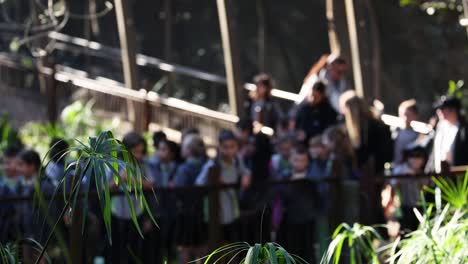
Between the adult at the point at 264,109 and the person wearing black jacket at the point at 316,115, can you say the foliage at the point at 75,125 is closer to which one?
the adult at the point at 264,109

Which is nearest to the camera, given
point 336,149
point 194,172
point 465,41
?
point 194,172

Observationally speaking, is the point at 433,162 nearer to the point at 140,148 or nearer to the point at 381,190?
the point at 381,190

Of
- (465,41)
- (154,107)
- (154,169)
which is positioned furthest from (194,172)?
(465,41)

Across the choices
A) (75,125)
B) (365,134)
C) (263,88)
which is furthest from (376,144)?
(75,125)

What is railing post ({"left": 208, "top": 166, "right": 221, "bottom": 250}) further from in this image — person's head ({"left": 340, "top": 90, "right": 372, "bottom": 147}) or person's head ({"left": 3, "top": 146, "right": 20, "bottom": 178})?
person's head ({"left": 340, "top": 90, "right": 372, "bottom": 147})

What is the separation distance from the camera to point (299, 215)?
9.29m

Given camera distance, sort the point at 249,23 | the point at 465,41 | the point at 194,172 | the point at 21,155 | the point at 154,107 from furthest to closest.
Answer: the point at 249,23
the point at 465,41
the point at 154,107
the point at 194,172
the point at 21,155

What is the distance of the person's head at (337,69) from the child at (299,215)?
8.60 feet

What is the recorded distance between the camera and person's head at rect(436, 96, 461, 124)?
32.4 feet

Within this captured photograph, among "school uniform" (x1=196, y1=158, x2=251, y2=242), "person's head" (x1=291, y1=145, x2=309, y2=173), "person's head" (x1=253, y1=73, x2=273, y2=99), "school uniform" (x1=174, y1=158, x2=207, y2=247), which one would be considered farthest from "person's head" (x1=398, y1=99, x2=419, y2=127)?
"school uniform" (x1=174, y1=158, x2=207, y2=247)

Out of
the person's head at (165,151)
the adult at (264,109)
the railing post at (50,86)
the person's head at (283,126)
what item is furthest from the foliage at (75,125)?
the person's head at (165,151)

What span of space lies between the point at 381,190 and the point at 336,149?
1.21 metres

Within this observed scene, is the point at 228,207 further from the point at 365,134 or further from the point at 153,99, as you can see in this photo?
the point at 153,99

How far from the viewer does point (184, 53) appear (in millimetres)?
25375
